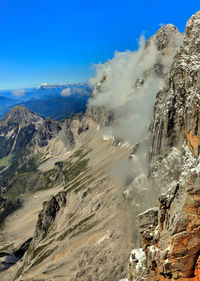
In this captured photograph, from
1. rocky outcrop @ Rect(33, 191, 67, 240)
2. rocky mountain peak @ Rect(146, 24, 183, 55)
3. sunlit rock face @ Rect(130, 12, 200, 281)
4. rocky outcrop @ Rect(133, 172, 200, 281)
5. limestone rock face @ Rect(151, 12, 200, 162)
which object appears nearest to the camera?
rocky outcrop @ Rect(133, 172, 200, 281)

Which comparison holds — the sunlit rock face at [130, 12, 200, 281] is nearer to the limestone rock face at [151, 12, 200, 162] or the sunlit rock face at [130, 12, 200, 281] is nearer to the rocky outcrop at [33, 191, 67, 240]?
the limestone rock face at [151, 12, 200, 162]

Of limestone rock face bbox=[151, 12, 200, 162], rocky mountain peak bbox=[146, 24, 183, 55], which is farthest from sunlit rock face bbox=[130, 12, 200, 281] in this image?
rocky mountain peak bbox=[146, 24, 183, 55]

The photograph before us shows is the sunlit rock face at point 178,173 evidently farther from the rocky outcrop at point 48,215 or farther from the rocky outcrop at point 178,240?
the rocky outcrop at point 48,215

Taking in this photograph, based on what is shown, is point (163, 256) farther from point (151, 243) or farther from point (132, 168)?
point (132, 168)

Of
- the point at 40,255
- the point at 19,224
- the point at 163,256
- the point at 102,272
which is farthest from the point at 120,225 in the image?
the point at 19,224

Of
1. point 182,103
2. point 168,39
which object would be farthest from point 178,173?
point 168,39

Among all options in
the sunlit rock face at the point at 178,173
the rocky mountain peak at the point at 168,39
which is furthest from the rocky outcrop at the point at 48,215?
the rocky mountain peak at the point at 168,39

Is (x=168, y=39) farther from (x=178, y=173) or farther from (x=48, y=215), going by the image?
(x=48, y=215)

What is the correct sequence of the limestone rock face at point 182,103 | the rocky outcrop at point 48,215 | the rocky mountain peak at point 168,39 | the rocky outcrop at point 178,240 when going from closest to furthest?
the rocky outcrop at point 178,240 → the limestone rock face at point 182,103 → the rocky outcrop at point 48,215 → the rocky mountain peak at point 168,39
